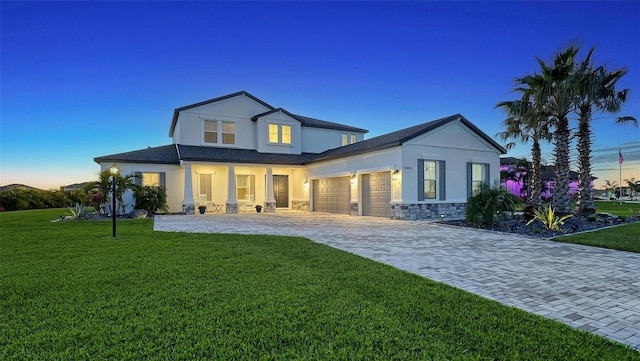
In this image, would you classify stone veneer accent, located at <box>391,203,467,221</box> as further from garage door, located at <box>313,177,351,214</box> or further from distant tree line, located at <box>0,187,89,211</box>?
distant tree line, located at <box>0,187,89,211</box>

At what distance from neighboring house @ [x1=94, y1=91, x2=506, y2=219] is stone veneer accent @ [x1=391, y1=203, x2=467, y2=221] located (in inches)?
1.8

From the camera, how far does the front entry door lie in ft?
74.6

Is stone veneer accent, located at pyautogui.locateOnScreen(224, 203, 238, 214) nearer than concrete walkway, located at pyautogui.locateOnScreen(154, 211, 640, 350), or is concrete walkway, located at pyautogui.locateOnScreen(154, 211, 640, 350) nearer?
concrete walkway, located at pyautogui.locateOnScreen(154, 211, 640, 350)

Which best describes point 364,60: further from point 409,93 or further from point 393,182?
point 393,182

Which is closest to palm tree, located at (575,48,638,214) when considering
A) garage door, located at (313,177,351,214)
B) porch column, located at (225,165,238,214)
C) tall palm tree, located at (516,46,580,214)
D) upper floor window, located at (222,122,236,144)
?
tall palm tree, located at (516,46,580,214)

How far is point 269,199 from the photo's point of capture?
2058 cm

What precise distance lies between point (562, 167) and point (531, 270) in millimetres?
10877

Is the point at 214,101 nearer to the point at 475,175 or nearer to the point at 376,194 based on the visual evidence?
the point at 376,194

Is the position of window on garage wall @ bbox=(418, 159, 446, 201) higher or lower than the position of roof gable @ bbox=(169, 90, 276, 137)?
lower

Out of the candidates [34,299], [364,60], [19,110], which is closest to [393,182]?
[364,60]

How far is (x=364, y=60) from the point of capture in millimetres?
17641

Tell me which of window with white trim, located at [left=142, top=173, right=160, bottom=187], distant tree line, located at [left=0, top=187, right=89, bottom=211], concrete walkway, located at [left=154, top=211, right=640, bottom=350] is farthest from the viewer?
distant tree line, located at [left=0, top=187, right=89, bottom=211]

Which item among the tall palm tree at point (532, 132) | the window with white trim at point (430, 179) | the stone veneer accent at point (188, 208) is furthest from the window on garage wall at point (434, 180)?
the stone veneer accent at point (188, 208)

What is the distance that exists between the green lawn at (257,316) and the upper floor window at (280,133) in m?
17.2
